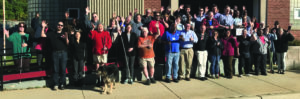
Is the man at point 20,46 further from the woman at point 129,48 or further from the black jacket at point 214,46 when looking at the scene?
the black jacket at point 214,46

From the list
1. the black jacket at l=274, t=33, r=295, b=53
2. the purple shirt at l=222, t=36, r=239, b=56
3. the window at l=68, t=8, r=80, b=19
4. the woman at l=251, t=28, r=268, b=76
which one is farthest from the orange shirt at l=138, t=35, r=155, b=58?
the window at l=68, t=8, r=80, b=19

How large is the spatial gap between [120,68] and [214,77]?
2.93m

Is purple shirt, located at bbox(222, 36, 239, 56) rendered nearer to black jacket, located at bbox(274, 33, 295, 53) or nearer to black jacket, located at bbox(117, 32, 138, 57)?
black jacket, located at bbox(274, 33, 295, 53)

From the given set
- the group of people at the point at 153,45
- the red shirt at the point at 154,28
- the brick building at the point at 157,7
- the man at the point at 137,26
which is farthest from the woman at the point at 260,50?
the brick building at the point at 157,7

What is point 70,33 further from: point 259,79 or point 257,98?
point 259,79

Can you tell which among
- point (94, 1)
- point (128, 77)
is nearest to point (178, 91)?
point (128, 77)

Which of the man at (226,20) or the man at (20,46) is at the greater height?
the man at (226,20)

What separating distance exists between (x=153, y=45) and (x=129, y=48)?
1.01 meters

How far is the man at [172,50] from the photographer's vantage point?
909 centimetres

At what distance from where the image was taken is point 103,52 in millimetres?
8680

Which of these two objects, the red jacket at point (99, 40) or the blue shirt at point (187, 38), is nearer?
the red jacket at point (99, 40)

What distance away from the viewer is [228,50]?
986cm

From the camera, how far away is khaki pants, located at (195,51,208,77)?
9586 millimetres

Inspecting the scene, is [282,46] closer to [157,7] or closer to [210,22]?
[210,22]
